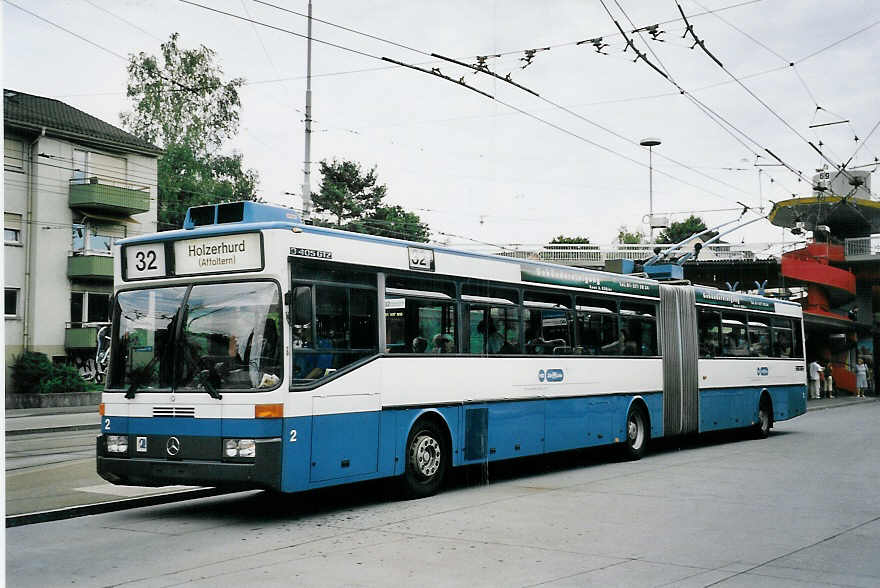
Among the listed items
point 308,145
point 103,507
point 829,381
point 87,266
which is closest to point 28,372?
point 87,266

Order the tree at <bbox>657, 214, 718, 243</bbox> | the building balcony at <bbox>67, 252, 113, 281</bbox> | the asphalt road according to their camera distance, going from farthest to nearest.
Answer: the tree at <bbox>657, 214, 718, 243</bbox> < the building balcony at <bbox>67, 252, 113, 281</bbox> < the asphalt road

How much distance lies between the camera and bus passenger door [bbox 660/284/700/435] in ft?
59.5

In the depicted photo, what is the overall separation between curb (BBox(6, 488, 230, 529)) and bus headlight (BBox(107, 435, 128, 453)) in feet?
2.38

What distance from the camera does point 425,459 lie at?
11.9 metres

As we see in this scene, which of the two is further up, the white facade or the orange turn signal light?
the white facade

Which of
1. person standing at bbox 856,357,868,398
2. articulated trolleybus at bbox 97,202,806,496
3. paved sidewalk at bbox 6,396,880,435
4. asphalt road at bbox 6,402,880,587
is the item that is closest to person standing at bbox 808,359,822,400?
person standing at bbox 856,357,868,398

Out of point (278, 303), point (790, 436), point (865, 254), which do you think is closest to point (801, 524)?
point (278, 303)

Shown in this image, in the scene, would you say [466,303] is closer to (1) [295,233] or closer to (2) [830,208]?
(1) [295,233]

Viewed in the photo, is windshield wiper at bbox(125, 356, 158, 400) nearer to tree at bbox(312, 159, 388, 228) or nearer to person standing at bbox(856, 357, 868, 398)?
person standing at bbox(856, 357, 868, 398)

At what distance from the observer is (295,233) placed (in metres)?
10.2

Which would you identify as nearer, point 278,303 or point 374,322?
point 278,303

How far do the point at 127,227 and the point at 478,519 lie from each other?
35913 millimetres

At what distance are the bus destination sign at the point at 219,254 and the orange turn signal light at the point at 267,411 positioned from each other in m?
1.42

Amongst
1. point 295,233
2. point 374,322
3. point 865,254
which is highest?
point 865,254
